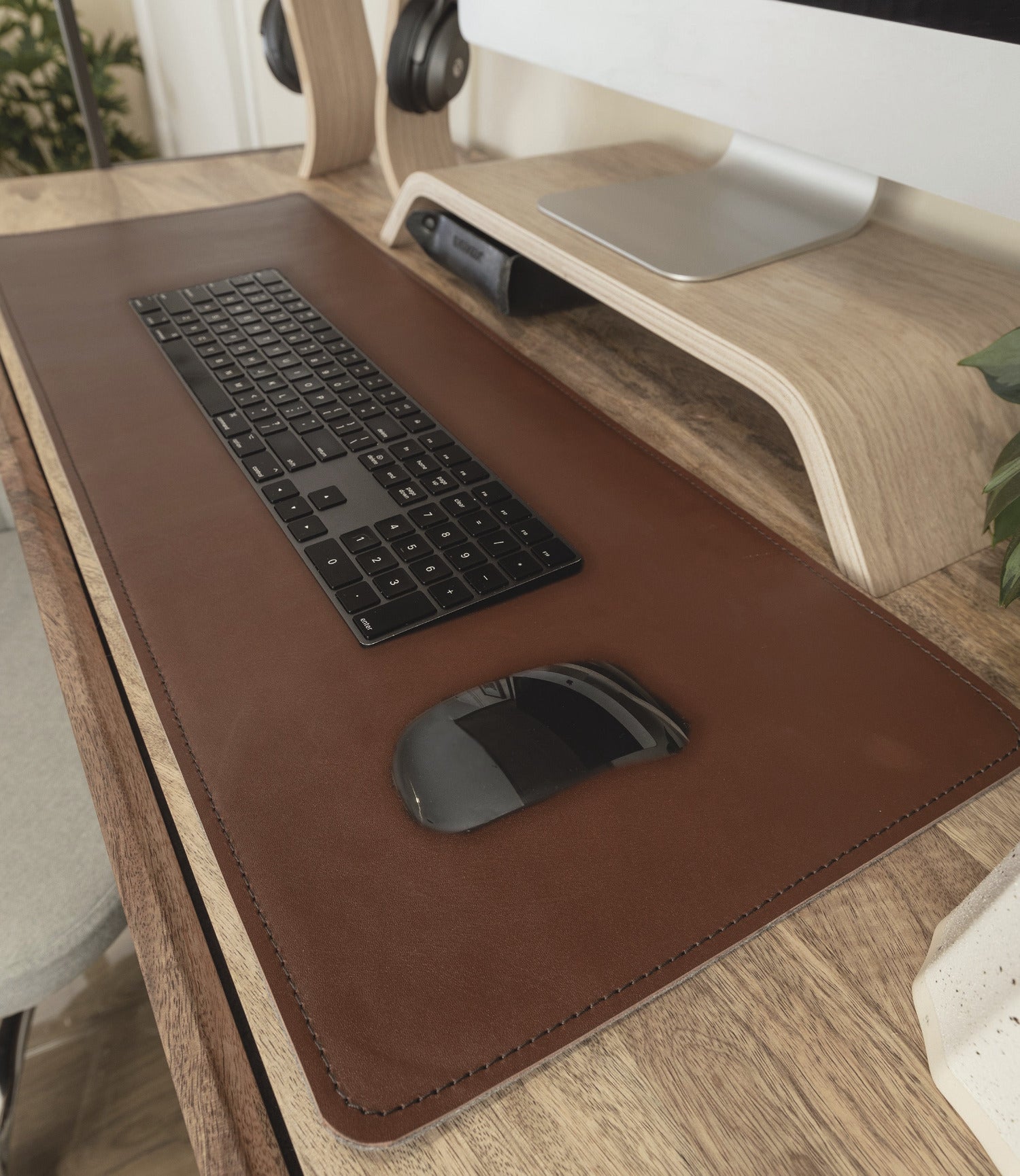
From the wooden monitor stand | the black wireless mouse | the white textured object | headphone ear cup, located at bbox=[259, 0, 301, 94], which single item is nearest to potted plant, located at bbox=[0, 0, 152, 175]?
headphone ear cup, located at bbox=[259, 0, 301, 94]

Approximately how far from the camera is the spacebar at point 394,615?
46 centimetres

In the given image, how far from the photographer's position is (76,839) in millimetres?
696

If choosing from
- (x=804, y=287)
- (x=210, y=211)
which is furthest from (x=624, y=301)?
(x=210, y=211)

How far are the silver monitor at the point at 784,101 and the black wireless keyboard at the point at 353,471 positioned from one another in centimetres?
21

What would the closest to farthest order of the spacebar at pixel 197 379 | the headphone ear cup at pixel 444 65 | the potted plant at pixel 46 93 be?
the spacebar at pixel 197 379 → the headphone ear cup at pixel 444 65 → the potted plant at pixel 46 93

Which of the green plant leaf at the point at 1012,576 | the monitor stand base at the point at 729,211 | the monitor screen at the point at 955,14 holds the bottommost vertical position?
the green plant leaf at the point at 1012,576

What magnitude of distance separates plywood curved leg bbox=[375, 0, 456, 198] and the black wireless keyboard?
0.36 m

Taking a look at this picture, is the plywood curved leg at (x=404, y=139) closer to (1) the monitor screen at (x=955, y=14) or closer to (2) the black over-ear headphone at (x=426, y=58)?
(2) the black over-ear headphone at (x=426, y=58)

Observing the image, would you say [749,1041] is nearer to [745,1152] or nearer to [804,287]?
[745,1152]

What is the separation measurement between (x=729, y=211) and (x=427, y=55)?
0.45 meters

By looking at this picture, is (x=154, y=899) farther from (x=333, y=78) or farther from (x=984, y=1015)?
(x=333, y=78)

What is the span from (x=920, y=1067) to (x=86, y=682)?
0.43 m

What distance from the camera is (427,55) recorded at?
0.92 metres

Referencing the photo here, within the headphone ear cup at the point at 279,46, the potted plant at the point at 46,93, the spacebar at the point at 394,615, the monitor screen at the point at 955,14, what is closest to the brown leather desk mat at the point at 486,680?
the spacebar at the point at 394,615
